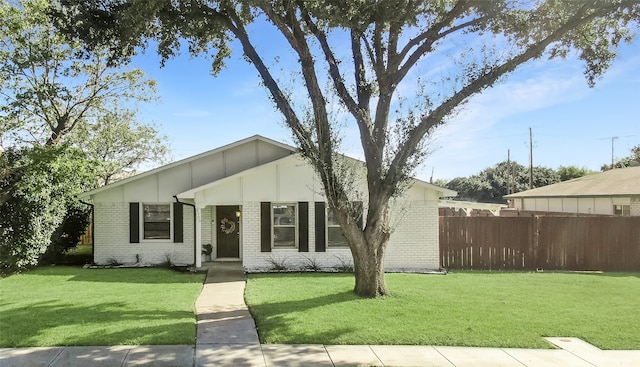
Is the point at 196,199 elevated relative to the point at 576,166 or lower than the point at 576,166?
lower

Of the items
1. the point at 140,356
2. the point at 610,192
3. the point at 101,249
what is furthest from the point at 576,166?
the point at 140,356

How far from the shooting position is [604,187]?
869 inches

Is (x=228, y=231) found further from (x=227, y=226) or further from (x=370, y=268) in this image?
(x=370, y=268)

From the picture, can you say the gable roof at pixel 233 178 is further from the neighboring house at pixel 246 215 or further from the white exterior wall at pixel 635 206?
the white exterior wall at pixel 635 206

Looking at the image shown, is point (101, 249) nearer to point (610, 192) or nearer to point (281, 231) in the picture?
point (281, 231)

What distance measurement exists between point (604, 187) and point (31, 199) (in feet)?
80.2

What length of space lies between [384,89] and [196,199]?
739 centimetres

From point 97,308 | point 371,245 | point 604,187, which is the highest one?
point 604,187

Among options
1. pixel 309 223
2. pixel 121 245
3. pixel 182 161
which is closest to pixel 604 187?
pixel 309 223

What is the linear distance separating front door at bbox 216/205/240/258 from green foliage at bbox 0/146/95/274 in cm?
470

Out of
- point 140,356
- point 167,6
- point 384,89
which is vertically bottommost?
point 140,356

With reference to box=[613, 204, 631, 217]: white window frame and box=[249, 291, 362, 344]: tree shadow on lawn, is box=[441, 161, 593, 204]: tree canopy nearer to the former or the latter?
box=[613, 204, 631, 217]: white window frame

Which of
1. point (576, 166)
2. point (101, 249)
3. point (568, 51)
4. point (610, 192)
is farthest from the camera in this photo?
point (576, 166)

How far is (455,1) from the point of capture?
9.55m
